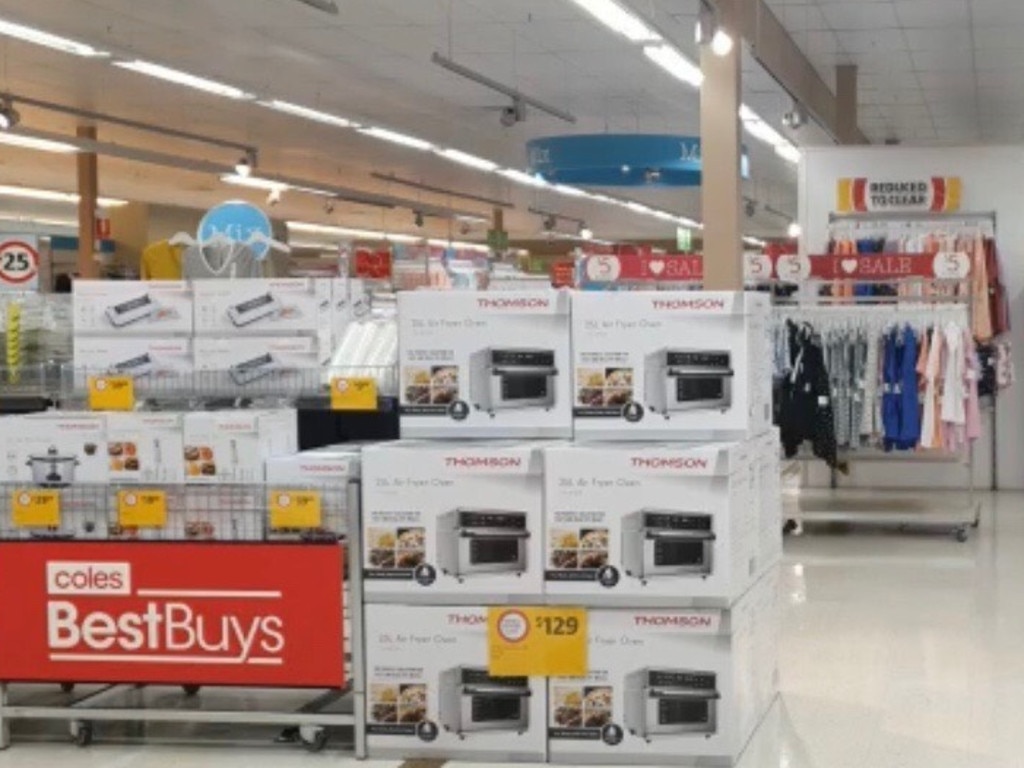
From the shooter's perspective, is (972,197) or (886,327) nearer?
(886,327)

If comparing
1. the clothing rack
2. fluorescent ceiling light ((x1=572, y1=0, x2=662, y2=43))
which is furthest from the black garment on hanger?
fluorescent ceiling light ((x1=572, y1=0, x2=662, y2=43))

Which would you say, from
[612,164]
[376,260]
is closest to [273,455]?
[612,164]

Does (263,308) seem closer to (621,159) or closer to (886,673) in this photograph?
(886,673)

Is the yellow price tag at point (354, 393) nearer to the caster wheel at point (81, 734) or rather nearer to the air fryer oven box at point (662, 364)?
the air fryer oven box at point (662, 364)

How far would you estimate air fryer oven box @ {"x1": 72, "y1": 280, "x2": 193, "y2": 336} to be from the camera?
19.6 ft

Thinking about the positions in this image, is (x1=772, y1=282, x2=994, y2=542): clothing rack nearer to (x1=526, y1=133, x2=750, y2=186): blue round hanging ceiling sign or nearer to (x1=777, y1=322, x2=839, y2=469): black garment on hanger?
(x1=777, y1=322, x2=839, y2=469): black garment on hanger

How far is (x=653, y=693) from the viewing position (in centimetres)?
517

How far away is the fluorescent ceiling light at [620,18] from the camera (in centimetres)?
946

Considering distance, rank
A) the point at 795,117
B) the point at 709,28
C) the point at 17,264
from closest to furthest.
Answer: the point at 709,28
the point at 795,117
the point at 17,264

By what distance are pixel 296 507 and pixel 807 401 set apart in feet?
19.4

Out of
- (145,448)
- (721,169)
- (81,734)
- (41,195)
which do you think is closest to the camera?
(145,448)

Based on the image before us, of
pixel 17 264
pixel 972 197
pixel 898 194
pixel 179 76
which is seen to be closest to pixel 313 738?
pixel 179 76

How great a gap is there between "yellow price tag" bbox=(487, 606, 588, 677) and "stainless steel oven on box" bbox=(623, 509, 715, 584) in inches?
9.9

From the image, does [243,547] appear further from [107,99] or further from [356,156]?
[356,156]
